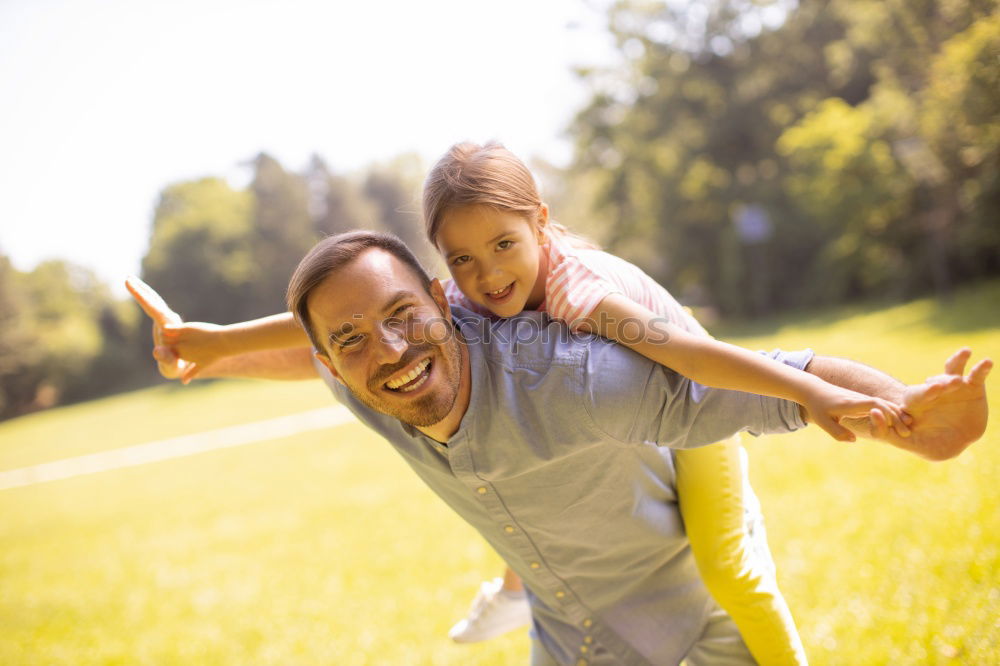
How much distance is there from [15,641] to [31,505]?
7.95 meters

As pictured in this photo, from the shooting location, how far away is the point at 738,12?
20.2 meters

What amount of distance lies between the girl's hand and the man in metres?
0.03

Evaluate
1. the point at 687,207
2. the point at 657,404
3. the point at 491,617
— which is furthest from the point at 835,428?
the point at 687,207

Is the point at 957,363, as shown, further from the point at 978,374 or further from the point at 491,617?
the point at 491,617

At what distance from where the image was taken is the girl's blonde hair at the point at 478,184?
252 cm

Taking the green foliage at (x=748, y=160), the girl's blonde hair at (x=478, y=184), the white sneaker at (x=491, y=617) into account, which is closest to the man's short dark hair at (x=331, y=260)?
the girl's blonde hair at (x=478, y=184)

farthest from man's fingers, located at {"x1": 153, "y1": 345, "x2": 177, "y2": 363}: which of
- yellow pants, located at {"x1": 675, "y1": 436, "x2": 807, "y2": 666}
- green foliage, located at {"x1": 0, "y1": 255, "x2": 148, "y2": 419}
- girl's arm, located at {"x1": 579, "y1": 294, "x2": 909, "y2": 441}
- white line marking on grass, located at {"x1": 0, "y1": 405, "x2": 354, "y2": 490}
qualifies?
white line marking on grass, located at {"x1": 0, "y1": 405, "x2": 354, "y2": 490}

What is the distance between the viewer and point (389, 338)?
208 cm

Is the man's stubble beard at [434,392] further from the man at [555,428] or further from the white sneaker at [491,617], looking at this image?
the white sneaker at [491,617]

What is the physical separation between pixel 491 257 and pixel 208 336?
115 cm

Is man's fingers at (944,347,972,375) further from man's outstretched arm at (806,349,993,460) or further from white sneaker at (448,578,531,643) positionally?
white sneaker at (448,578,531,643)

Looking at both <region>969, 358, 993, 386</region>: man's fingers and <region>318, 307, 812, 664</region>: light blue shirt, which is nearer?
<region>969, 358, 993, 386</region>: man's fingers

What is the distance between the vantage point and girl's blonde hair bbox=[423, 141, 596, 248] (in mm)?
2516

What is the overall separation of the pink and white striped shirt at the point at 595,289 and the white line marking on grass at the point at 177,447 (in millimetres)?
11766
